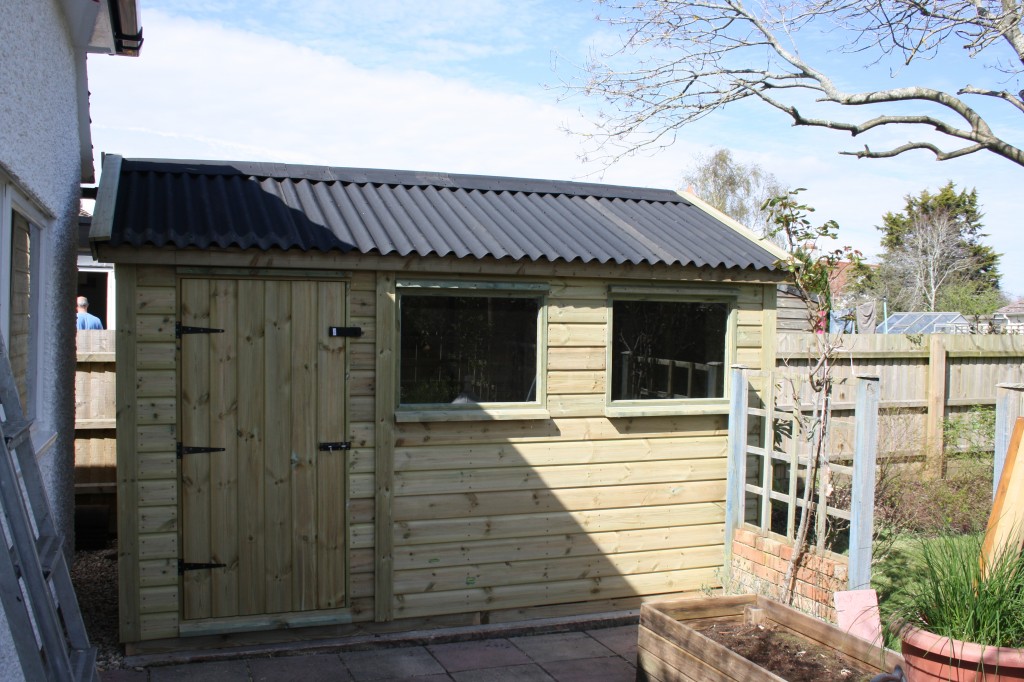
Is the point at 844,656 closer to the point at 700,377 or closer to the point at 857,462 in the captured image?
the point at 857,462

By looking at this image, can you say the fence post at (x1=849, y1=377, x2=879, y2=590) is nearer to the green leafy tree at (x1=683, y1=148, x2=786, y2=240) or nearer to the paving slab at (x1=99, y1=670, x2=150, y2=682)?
the paving slab at (x1=99, y1=670, x2=150, y2=682)

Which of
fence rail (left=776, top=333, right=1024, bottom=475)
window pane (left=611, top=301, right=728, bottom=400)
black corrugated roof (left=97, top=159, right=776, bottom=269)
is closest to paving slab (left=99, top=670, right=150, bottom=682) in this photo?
black corrugated roof (left=97, top=159, right=776, bottom=269)

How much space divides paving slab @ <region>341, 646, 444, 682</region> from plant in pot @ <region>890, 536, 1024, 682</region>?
2851mm

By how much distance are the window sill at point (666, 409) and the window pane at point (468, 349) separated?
0.65 m

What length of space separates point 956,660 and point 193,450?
4327 millimetres

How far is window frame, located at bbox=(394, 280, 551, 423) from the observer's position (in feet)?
19.3

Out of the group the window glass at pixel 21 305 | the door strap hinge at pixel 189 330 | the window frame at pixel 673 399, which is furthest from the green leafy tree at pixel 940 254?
the window glass at pixel 21 305

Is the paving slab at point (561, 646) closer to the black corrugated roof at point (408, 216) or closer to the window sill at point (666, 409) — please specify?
the window sill at point (666, 409)

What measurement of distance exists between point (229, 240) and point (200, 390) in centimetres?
97

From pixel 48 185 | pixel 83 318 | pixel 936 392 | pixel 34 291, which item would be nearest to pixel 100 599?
pixel 34 291

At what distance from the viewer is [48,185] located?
470 cm

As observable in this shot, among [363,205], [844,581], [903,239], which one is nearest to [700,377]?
[844,581]

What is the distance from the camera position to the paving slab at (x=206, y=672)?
202 inches

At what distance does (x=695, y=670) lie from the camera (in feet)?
14.0
